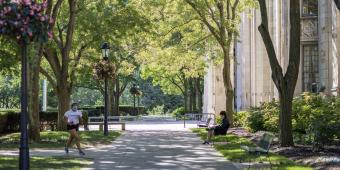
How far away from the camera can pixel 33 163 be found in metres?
15.8

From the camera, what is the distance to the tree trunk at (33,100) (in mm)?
23688

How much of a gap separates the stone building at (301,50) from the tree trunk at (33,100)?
11580 mm

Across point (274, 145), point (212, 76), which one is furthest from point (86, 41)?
point (212, 76)

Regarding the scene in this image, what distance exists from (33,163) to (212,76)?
36.0 meters

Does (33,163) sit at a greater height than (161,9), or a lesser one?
lesser

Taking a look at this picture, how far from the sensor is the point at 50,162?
16172 millimetres

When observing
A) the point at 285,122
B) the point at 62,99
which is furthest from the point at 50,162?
the point at 62,99

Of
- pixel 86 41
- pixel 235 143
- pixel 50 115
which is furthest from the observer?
pixel 50 115

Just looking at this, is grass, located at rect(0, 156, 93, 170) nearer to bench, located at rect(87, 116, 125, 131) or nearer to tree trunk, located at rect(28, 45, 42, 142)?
tree trunk, located at rect(28, 45, 42, 142)

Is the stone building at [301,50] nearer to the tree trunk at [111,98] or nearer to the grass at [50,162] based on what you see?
the grass at [50,162]

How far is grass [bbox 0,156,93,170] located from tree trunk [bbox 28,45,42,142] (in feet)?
21.5

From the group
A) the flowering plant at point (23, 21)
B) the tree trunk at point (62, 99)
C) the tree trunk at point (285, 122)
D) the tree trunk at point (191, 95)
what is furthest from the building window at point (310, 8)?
the tree trunk at point (191, 95)

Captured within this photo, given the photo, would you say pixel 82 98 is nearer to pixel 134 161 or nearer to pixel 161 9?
pixel 161 9

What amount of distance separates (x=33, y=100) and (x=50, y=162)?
9101mm
